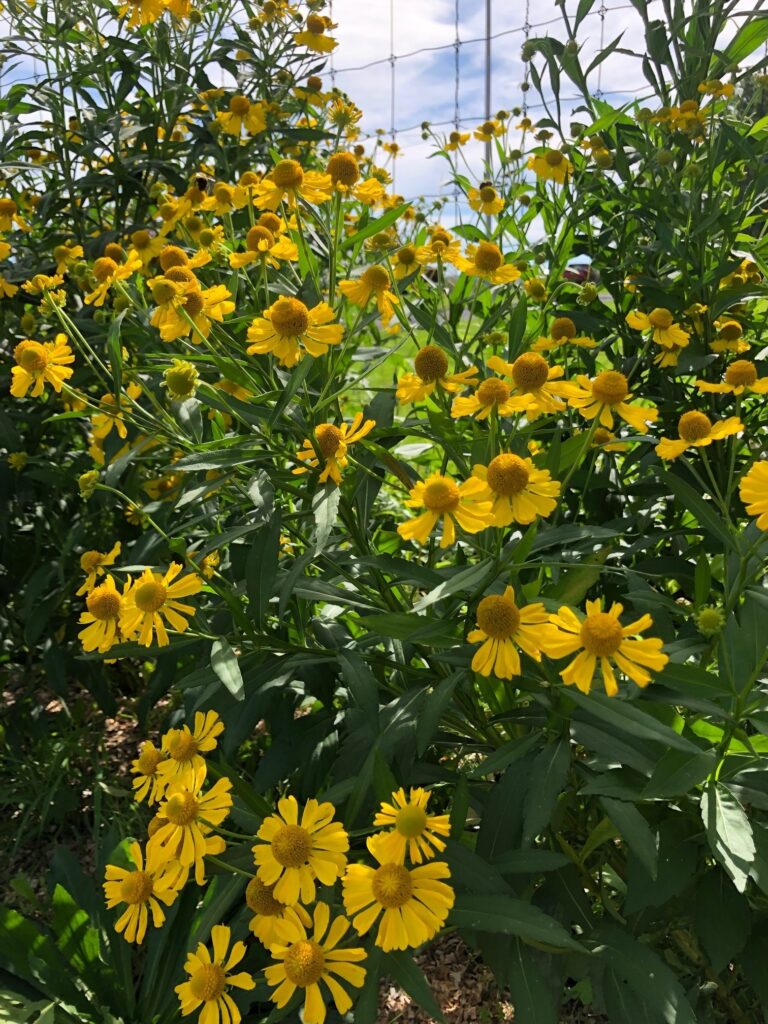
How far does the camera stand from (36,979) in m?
1.24

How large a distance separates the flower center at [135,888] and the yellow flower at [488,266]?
909mm

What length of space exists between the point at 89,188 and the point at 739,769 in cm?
171

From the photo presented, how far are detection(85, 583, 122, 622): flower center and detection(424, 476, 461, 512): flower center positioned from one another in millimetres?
365

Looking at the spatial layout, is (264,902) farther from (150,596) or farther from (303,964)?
(150,596)

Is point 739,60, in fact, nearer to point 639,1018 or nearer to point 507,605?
point 507,605

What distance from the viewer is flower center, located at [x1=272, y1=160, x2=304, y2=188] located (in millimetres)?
1210

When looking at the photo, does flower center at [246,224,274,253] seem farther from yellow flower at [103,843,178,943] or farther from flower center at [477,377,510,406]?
yellow flower at [103,843,178,943]

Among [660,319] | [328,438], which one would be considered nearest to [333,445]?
[328,438]

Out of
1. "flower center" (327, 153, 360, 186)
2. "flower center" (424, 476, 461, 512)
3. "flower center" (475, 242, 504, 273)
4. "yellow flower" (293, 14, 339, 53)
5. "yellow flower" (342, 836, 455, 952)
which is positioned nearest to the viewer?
"yellow flower" (342, 836, 455, 952)

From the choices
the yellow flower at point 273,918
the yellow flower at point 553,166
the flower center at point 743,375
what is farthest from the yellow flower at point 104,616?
the yellow flower at point 553,166

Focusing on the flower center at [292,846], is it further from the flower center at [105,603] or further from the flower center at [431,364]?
the flower center at [431,364]

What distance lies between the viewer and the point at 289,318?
959 mm

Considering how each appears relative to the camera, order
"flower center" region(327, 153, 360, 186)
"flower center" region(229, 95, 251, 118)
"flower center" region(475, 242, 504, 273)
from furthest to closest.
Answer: "flower center" region(229, 95, 251, 118) < "flower center" region(475, 242, 504, 273) < "flower center" region(327, 153, 360, 186)

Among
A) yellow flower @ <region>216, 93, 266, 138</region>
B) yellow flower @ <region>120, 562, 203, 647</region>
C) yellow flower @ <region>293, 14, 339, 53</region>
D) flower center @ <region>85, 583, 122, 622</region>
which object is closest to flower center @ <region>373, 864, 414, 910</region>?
yellow flower @ <region>120, 562, 203, 647</region>
